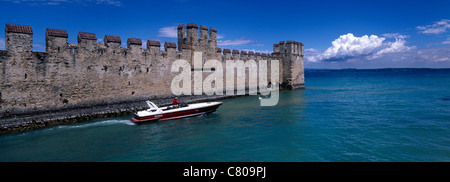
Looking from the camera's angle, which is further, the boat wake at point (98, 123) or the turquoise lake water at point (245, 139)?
the boat wake at point (98, 123)

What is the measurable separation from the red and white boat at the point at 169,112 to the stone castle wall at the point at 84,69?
2.74 meters

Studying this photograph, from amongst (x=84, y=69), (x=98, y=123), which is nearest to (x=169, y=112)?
(x=98, y=123)

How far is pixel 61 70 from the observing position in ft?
39.9

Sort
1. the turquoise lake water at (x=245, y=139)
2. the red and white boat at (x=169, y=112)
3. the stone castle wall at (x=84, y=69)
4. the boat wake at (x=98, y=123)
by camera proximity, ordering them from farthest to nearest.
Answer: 1. the red and white boat at (x=169, y=112)
2. the boat wake at (x=98, y=123)
3. the stone castle wall at (x=84, y=69)
4. the turquoise lake water at (x=245, y=139)

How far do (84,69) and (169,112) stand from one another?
5133 mm

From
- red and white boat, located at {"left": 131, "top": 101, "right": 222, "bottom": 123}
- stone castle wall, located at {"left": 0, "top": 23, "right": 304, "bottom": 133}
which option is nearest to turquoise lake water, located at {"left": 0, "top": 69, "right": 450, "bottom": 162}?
red and white boat, located at {"left": 131, "top": 101, "right": 222, "bottom": 123}

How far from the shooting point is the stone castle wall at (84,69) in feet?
35.0

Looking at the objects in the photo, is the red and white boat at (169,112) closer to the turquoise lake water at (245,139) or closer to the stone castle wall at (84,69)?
the turquoise lake water at (245,139)

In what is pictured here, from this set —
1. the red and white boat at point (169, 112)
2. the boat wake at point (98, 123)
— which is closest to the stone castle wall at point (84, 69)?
the boat wake at point (98, 123)

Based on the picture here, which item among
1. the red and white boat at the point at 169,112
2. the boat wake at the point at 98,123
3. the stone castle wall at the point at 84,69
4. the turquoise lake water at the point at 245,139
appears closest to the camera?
the turquoise lake water at the point at 245,139

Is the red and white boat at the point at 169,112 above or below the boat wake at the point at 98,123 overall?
above

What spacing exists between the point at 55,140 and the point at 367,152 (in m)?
11.4
